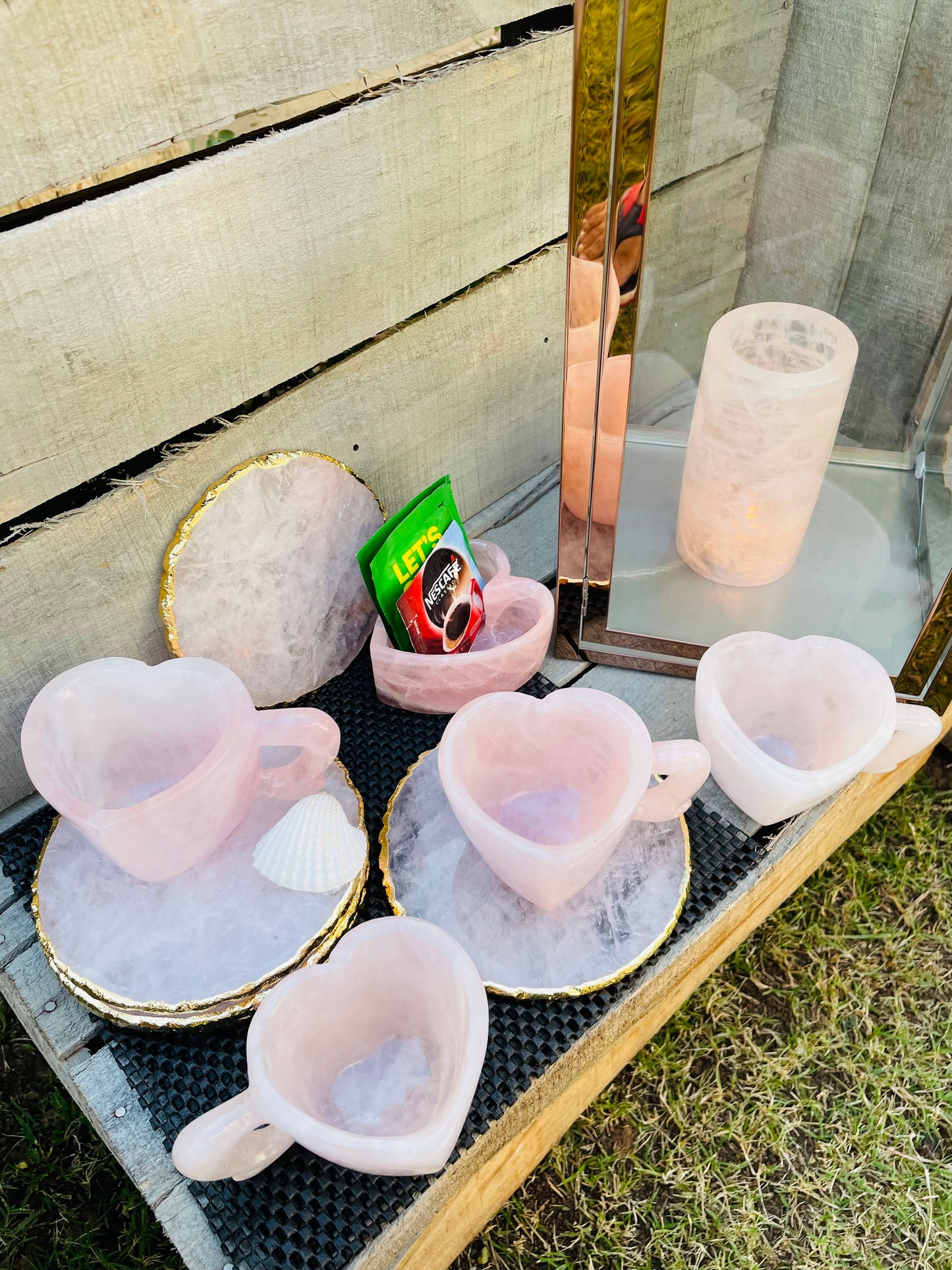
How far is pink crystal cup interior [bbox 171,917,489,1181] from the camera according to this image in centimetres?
48

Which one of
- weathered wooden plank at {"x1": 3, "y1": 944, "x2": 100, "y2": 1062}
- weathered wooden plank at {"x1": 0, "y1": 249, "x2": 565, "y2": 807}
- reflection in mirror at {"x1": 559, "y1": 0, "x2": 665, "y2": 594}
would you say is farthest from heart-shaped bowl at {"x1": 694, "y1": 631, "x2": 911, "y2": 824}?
weathered wooden plank at {"x1": 3, "y1": 944, "x2": 100, "y2": 1062}

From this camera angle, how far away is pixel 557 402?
102cm

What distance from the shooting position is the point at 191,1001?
1.94 ft

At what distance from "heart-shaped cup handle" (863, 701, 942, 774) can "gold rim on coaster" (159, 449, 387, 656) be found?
472 millimetres

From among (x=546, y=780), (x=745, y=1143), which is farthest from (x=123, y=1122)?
(x=745, y=1143)

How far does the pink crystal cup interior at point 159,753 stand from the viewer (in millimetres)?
586

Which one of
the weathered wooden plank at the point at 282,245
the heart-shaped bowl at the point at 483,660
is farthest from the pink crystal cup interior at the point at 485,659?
the weathered wooden plank at the point at 282,245

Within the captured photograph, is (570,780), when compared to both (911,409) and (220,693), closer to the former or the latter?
(220,693)

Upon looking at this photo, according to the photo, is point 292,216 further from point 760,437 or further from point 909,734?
point 909,734

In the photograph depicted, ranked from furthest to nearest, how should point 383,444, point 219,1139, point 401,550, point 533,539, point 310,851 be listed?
point 533,539 < point 383,444 < point 401,550 < point 310,851 < point 219,1139

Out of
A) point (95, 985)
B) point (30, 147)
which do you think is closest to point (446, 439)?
point (30, 147)

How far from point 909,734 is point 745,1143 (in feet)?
1.13

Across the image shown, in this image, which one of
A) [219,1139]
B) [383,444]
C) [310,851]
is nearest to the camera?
[219,1139]

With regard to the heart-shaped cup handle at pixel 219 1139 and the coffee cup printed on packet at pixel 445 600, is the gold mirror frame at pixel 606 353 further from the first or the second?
the heart-shaped cup handle at pixel 219 1139
